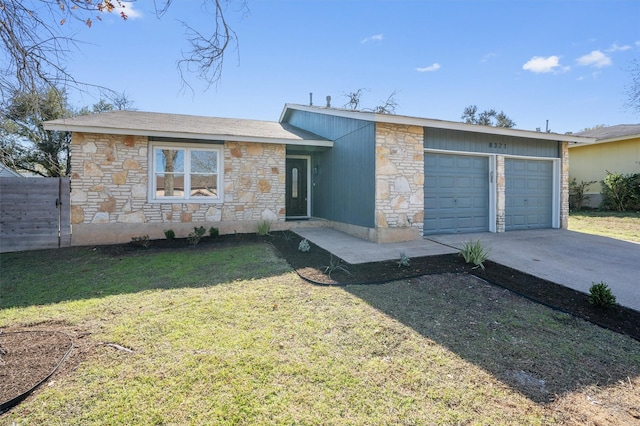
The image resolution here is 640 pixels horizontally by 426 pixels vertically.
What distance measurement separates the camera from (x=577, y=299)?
170 inches

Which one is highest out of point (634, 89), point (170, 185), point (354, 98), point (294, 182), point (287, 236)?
point (354, 98)

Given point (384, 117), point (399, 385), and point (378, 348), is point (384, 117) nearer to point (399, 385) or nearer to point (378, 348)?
point (378, 348)

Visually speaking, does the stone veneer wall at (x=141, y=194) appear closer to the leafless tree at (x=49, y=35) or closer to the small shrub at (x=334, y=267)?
the small shrub at (x=334, y=267)

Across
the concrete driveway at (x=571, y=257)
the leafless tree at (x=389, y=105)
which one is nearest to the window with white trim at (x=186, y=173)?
the concrete driveway at (x=571, y=257)

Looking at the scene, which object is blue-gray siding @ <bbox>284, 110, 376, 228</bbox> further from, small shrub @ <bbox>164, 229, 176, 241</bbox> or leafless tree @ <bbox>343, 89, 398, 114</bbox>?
leafless tree @ <bbox>343, 89, 398, 114</bbox>

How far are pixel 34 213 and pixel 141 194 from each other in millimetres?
2472

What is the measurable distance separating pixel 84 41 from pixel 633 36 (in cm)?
1938

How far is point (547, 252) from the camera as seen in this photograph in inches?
274

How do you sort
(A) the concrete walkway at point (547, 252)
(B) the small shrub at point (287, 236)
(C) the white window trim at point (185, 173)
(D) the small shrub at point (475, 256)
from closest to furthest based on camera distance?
(A) the concrete walkway at point (547, 252), (D) the small shrub at point (475, 256), (B) the small shrub at point (287, 236), (C) the white window trim at point (185, 173)

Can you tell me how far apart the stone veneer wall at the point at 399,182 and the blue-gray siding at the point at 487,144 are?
609 millimetres

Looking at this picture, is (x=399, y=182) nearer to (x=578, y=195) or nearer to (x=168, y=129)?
(x=168, y=129)

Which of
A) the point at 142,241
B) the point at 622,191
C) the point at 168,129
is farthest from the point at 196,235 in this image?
the point at 622,191

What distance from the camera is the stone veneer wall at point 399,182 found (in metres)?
7.77

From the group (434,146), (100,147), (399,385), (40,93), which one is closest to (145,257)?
(100,147)
